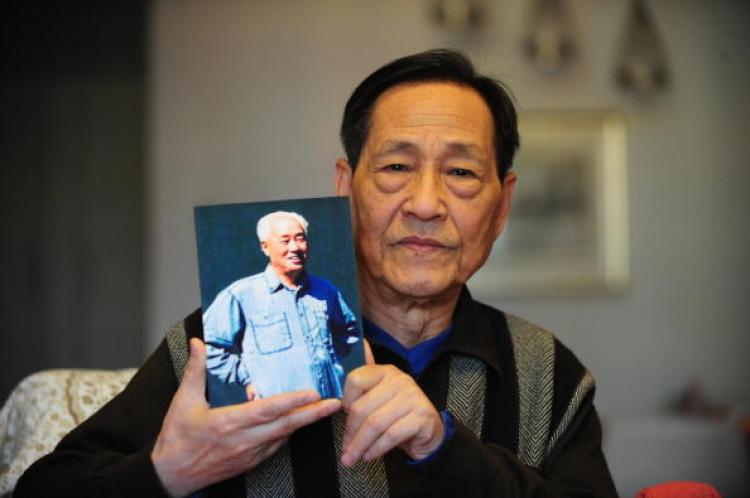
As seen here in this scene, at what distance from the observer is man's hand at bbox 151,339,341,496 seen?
950mm

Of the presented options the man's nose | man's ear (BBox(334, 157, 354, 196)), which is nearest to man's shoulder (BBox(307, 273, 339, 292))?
the man's nose

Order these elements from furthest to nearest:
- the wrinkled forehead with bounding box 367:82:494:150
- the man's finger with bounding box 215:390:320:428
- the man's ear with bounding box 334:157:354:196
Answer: the man's ear with bounding box 334:157:354:196 → the wrinkled forehead with bounding box 367:82:494:150 → the man's finger with bounding box 215:390:320:428

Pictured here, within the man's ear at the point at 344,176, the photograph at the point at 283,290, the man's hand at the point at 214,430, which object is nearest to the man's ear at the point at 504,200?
the man's ear at the point at 344,176

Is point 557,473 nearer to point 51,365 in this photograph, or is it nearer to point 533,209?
point 533,209

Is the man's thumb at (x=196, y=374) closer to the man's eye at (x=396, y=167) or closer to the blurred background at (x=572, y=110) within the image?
the man's eye at (x=396, y=167)

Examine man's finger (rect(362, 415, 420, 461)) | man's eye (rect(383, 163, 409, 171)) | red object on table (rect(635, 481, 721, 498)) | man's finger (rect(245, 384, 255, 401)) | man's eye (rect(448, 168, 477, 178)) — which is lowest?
red object on table (rect(635, 481, 721, 498))

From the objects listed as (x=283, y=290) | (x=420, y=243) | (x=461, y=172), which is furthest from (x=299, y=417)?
(x=461, y=172)

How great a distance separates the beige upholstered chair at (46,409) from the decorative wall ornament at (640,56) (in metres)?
2.67

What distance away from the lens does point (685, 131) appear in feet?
11.4

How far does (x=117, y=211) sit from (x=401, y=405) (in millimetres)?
3750

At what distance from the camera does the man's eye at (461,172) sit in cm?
125

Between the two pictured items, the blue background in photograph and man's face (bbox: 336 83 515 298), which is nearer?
the blue background in photograph

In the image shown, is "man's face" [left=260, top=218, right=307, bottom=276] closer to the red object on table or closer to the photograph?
the photograph

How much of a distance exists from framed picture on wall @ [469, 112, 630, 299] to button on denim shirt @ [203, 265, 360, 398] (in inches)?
96.0
